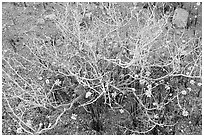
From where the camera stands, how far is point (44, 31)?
6.18 metres

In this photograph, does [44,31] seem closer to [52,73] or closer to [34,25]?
[34,25]

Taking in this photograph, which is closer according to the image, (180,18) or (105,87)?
(105,87)

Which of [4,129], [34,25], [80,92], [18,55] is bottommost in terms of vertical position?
[4,129]

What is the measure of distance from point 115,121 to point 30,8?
341 cm

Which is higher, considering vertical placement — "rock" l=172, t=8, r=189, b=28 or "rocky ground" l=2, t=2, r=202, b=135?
"rock" l=172, t=8, r=189, b=28

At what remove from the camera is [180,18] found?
6.18 metres

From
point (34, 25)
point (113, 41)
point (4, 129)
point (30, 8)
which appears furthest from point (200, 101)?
point (30, 8)

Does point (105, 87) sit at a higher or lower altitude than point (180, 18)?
lower

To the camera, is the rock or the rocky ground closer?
the rocky ground

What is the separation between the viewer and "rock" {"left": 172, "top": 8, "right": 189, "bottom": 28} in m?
6.14

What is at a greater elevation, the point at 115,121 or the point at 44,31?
the point at 44,31

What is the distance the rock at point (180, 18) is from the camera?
614cm

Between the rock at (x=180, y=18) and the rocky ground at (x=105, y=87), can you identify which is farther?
the rock at (x=180, y=18)

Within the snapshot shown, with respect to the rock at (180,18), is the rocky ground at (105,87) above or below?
below
